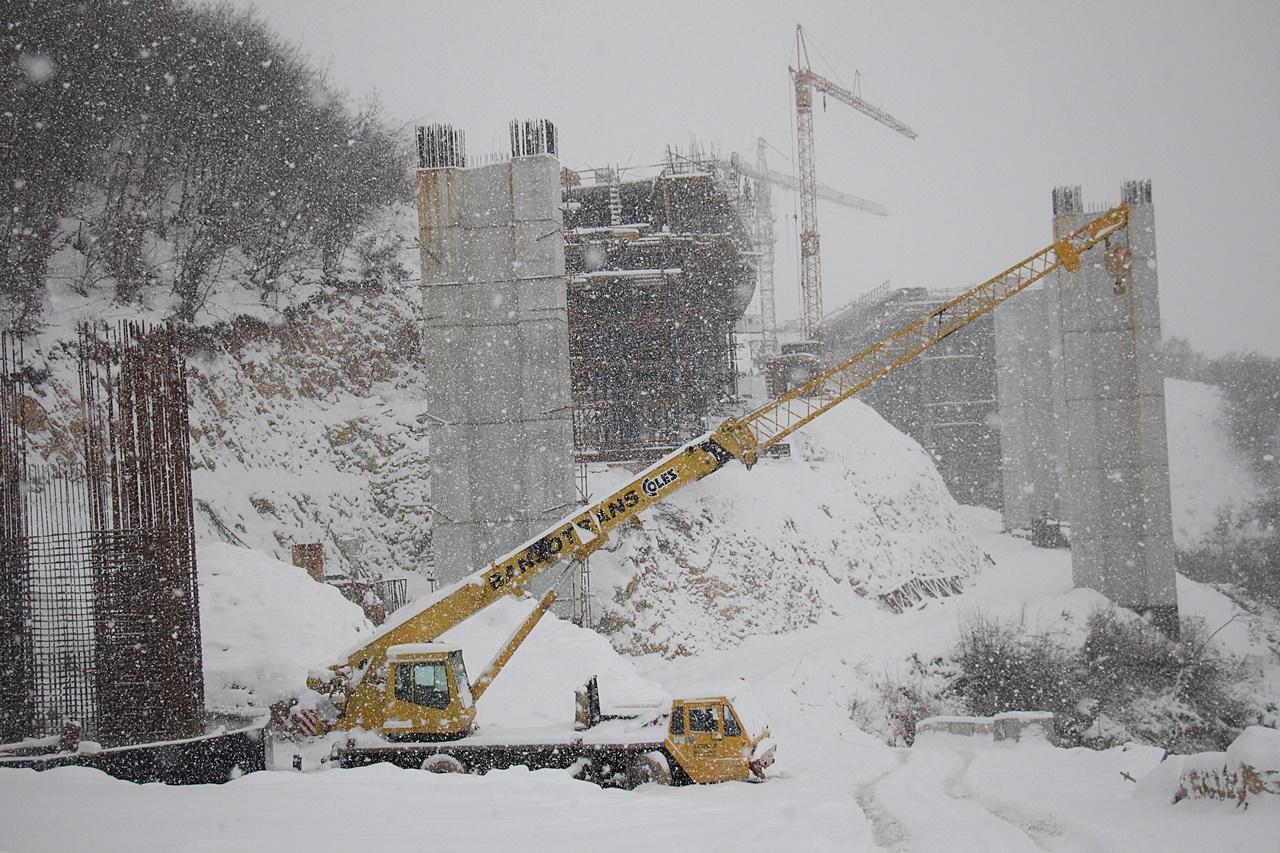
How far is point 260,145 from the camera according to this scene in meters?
32.0

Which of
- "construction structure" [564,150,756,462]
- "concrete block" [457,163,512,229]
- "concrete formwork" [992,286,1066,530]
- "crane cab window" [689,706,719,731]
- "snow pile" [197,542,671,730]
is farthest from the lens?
"concrete formwork" [992,286,1066,530]

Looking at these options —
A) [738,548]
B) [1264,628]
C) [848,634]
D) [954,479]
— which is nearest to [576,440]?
[738,548]

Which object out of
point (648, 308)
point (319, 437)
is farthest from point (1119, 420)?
point (319, 437)

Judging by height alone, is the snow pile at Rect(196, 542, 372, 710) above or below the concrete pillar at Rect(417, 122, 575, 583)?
below

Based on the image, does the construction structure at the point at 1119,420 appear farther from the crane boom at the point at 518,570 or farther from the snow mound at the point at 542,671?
the crane boom at the point at 518,570

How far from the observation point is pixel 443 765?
43.7ft

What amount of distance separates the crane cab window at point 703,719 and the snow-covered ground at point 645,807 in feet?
2.96

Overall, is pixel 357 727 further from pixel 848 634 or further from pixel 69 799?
pixel 848 634

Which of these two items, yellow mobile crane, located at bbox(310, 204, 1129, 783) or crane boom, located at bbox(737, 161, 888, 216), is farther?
crane boom, located at bbox(737, 161, 888, 216)

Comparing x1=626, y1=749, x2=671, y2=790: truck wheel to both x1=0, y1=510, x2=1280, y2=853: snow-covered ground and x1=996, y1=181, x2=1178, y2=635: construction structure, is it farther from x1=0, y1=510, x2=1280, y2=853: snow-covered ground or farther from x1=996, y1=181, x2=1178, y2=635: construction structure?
x1=996, y1=181, x2=1178, y2=635: construction structure

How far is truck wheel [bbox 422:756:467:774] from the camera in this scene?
1327 centimetres

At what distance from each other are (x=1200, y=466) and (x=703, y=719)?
70.4m

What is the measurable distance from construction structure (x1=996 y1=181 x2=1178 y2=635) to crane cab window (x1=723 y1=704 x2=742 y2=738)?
22804 mm

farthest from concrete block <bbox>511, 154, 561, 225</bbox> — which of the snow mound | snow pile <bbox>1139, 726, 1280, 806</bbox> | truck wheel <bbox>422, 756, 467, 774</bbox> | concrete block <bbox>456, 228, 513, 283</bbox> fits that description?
snow pile <bbox>1139, 726, 1280, 806</bbox>
